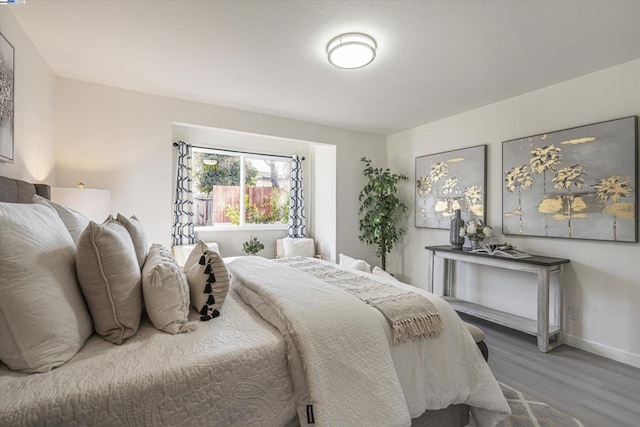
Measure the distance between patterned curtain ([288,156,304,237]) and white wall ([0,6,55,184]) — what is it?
3102 mm

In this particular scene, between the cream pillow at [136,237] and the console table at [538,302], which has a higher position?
the cream pillow at [136,237]

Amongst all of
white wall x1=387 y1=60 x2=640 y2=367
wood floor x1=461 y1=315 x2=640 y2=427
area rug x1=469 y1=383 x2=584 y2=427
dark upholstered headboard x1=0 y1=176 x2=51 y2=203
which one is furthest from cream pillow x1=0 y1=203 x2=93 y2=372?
white wall x1=387 y1=60 x2=640 y2=367

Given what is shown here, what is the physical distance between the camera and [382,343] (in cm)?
129

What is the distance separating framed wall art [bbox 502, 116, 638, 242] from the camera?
2.44 metres

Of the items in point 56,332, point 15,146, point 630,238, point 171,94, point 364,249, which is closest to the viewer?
point 56,332

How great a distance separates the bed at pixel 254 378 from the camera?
869 mm

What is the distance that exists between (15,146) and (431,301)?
294 centimetres

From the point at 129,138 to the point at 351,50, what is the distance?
8.22 feet

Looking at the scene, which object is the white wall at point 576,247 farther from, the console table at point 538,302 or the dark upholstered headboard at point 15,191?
the dark upholstered headboard at point 15,191

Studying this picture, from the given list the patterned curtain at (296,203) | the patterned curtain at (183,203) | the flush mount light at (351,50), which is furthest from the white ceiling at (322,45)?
the patterned curtain at (296,203)

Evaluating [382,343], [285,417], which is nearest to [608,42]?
[382,343]

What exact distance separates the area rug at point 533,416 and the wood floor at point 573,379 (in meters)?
0.08

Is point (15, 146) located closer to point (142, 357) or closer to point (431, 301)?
point (142, 357)

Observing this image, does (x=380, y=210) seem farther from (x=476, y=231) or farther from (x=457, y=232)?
(x=476, y=231)
